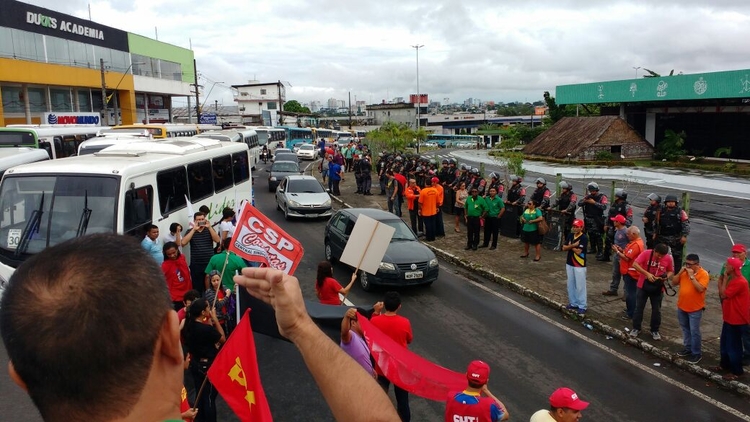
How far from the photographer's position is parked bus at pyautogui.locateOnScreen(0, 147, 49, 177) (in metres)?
14.3

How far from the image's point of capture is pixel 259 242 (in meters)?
6.01

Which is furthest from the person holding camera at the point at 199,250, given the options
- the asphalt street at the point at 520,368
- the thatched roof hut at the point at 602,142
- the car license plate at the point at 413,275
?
the thatched roof hut at the point at 602,142

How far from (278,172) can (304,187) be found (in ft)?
25.3

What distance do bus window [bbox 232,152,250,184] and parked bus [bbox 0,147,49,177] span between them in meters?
5.84

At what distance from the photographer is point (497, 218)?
15172mm

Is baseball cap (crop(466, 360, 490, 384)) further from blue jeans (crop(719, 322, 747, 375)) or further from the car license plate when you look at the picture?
the car license plate

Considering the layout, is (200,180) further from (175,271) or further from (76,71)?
(76,71)

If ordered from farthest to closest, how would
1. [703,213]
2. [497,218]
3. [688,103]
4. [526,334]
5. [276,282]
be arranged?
[688,103], [703,213], [497,218], [526,334], [276,282]

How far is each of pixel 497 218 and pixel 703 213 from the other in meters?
11.2

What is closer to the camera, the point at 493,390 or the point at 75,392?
the point at 75,392

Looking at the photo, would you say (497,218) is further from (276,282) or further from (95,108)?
(95,108)

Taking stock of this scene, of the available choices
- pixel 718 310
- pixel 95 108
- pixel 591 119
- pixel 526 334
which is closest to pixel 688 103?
pixel 591 119

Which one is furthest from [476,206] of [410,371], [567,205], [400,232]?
[410,371]

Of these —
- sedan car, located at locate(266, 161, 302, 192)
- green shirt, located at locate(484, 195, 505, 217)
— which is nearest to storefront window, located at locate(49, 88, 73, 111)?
sedan car, located at locate(266, 161, 302, 192)
